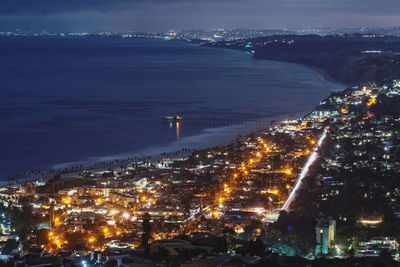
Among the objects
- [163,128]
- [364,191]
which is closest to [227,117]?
[163,128]

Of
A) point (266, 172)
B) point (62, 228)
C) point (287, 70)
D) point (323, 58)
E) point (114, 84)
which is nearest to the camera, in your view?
point (62, 228)

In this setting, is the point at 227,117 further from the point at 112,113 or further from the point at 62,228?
the point at 62,228

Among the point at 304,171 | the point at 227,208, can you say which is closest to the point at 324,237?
the point at 227,208

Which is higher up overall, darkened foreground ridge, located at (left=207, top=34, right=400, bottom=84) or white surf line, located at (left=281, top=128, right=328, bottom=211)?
darkened foreground ridge, located at (left=207, top=34, right=400, bottom=84)

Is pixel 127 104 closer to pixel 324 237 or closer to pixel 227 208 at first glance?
pixel 227 208

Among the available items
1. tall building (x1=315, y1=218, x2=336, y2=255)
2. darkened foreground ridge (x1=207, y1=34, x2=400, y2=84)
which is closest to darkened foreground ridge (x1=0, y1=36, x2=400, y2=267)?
tall building (x1=315, y1=218, x2=336, y2=255)

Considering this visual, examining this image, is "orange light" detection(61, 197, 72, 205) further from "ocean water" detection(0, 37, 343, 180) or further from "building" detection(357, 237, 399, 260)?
"building" detection(357, 237, 399, 260)

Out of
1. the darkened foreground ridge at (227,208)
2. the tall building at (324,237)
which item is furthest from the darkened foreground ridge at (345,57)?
the tall building at (324,237)
